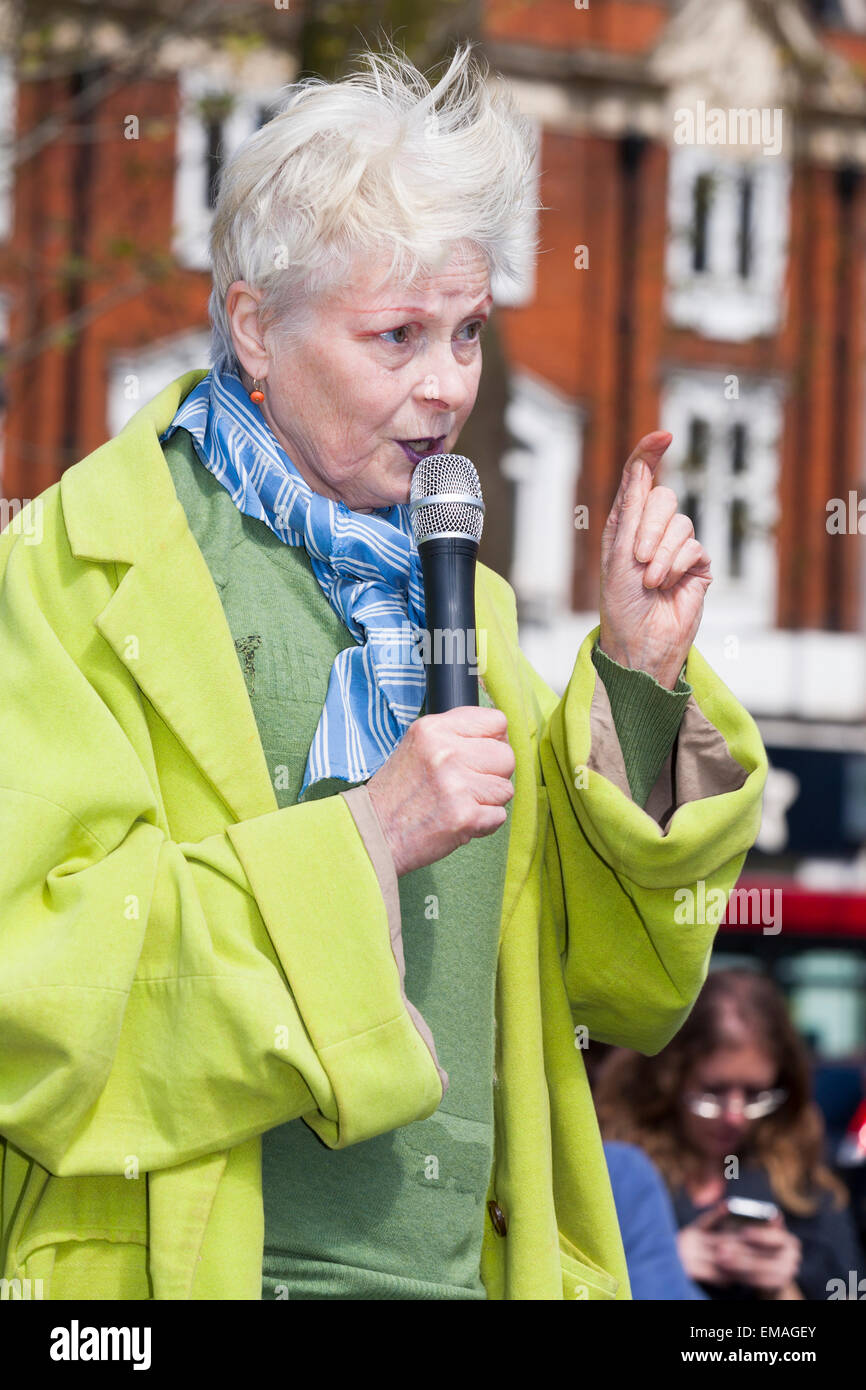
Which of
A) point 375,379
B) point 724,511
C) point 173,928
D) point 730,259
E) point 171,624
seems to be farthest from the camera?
point 730,259

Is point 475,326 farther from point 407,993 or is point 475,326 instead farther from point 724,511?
point 724,511

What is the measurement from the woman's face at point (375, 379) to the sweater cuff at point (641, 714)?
0.32 meters

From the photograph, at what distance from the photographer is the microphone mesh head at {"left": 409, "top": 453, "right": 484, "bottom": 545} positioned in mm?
1958

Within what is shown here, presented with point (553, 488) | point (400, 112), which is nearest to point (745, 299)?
point (553, 488)

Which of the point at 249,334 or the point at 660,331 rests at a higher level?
the point at 660,331

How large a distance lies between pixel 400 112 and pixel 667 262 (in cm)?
1692

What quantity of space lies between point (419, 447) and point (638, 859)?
52cm

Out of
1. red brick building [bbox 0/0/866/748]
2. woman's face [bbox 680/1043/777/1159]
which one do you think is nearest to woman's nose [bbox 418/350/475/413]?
woman's face [bbox 680/1043/777/1159]

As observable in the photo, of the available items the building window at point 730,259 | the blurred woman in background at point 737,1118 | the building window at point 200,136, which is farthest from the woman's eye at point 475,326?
the building window at point 730,259

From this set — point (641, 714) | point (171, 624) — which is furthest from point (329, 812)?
point (641, 714)

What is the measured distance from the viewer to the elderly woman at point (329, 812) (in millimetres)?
1771

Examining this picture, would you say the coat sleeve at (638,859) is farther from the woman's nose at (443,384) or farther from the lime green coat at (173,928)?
the woman's nose at (443,384)

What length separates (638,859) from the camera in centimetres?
200
